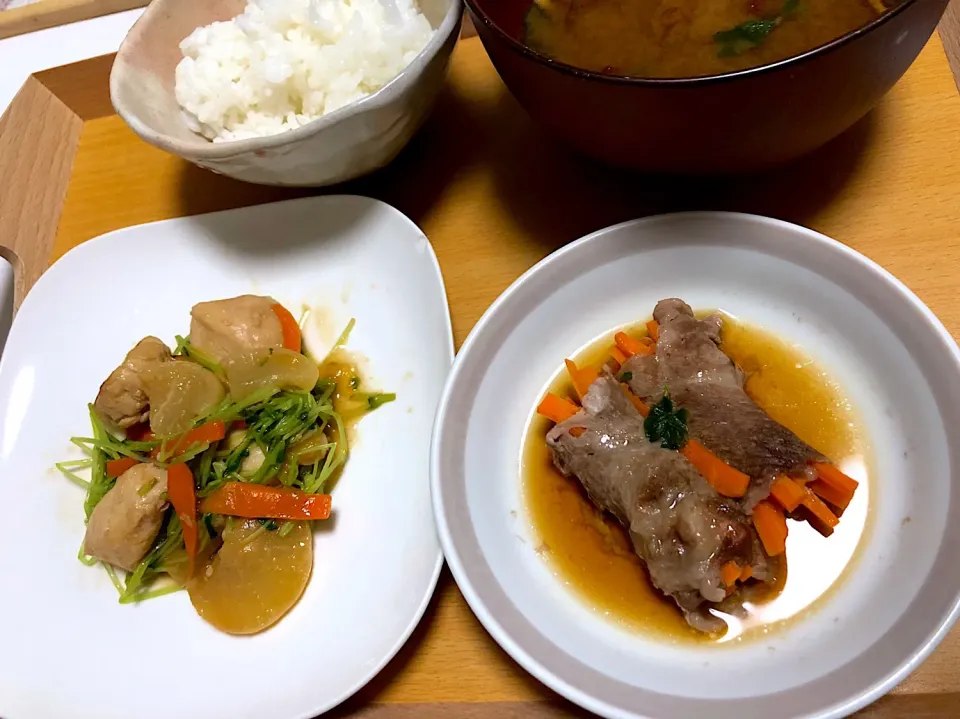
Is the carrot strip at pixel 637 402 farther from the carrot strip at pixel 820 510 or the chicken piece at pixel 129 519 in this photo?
the chicken piece at pixel 129 519

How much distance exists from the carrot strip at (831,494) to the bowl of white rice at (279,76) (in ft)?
3.06

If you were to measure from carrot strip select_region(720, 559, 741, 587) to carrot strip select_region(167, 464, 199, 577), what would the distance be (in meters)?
0.88

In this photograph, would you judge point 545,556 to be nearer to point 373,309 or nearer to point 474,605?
point 474,605

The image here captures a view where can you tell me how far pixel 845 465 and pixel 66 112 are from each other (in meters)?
1.96

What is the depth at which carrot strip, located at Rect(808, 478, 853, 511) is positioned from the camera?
1.08 metres

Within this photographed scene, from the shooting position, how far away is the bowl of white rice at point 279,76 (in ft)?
4.37

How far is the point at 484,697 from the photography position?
1.08 metres

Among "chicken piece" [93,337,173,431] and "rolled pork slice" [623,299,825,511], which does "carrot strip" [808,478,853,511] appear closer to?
"rolled pork slice" [623,299,825,511]

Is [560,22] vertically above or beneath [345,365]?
above

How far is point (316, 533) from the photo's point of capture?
1.29 meters


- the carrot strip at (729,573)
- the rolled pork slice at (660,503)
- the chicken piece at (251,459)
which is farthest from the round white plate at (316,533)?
the carrot strip at (729,573)

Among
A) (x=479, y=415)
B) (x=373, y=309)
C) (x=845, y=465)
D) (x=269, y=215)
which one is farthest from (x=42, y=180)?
(x=845, y=465)

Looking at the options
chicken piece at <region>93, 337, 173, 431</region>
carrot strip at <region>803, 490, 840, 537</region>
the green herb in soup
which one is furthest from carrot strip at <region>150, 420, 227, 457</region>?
carrot strip at <region>803, 490, 840, 537</region>

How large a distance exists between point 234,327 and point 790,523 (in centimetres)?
104
